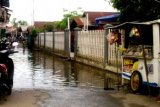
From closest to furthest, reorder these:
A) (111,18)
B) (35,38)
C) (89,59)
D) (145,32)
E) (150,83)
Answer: (150,83)
(145,32)
(111,18)
(89,59)
(35,38)

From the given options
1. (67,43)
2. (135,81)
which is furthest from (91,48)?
(135,81)

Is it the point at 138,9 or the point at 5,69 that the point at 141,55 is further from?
the point at 138,9

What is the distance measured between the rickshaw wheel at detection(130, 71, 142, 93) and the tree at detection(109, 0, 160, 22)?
12.8 ft

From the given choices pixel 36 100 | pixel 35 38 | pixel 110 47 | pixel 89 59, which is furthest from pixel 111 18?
pixel 35 38

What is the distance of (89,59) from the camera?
23188 millimetres

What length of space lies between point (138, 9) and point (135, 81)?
16.5 ft

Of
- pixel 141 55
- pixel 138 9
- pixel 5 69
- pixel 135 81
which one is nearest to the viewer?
pixel 5 69

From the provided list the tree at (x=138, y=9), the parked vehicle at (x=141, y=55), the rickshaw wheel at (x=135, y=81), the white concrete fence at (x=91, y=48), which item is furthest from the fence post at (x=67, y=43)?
the rickshaw wheel at (x=135, y=81)

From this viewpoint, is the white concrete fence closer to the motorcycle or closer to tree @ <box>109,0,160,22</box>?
tree @ <box>109,0,160,22</box>

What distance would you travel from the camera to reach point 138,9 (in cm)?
1561

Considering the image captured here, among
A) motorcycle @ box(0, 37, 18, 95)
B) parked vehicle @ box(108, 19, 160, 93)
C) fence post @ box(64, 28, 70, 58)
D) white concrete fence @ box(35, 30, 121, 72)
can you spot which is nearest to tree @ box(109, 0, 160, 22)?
white concrete fence @ box(35, 30, 121, 72)

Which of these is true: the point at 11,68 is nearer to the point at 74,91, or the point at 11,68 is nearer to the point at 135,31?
the point at 74,91

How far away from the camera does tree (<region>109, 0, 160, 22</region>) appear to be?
1521 centimetres

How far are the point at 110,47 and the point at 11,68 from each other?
8.85 metres
